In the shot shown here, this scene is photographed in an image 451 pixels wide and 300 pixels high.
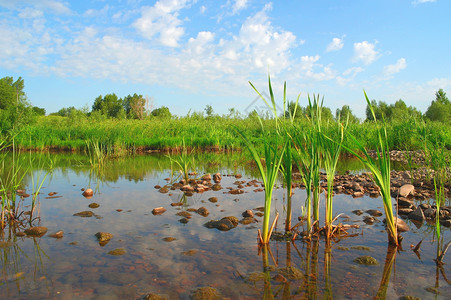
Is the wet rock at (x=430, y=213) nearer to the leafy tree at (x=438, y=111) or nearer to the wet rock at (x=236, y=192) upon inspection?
the wet rock at (x=236, y=192)

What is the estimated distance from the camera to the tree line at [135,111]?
14531 millimetres

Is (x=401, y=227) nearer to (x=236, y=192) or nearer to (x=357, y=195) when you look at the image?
(x=357, y=195)

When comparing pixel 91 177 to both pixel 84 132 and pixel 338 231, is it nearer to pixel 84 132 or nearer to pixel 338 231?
pixel 338 231

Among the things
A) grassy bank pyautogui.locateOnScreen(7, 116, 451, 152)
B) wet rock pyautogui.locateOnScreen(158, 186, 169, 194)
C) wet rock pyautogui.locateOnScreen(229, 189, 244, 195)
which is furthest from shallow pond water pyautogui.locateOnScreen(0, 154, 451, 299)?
grassy bank pyautogui.locateOnScreen(7, 116, 451, 152)

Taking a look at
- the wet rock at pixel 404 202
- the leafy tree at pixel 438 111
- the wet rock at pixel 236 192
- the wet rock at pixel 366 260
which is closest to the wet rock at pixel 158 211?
the wet rock at pixel 236 192

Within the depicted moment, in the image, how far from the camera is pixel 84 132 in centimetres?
1755

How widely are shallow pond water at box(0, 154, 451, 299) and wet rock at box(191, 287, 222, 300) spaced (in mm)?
39

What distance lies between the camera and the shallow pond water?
2488mm

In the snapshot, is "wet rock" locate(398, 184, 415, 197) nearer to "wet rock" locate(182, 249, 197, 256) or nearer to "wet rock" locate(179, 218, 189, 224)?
"wet rock" locate(179, 218, 189, 224)

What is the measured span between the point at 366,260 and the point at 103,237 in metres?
2.86

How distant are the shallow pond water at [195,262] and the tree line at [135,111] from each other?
1494 millimetres

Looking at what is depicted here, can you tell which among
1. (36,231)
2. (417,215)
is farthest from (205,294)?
(417,215)

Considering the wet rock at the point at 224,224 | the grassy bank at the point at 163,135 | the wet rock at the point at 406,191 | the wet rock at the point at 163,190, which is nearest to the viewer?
the wet rock at the point at 224,224

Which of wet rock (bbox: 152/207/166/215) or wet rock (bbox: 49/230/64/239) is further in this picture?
wet rock (bbox: 152/207/166/215)
